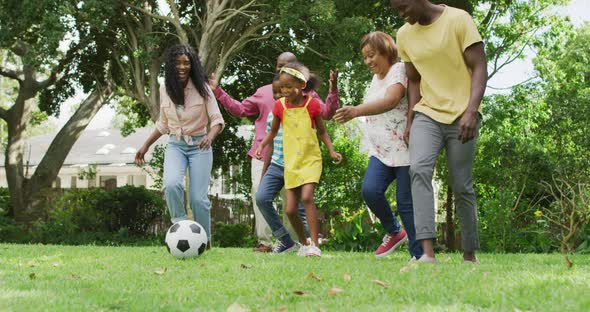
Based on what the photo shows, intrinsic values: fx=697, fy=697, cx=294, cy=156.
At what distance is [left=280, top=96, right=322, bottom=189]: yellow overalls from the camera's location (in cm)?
658

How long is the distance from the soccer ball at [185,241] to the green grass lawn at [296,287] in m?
0.64

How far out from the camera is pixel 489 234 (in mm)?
11219

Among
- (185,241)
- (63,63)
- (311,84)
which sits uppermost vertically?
(63,63)

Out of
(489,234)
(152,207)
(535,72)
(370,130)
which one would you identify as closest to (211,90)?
(370,130)

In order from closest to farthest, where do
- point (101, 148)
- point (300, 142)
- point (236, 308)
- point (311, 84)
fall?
point (236, 308) < point (300, 142) < point (311, 84) < point (101, 148)

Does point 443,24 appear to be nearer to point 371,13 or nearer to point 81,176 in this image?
point 371,13

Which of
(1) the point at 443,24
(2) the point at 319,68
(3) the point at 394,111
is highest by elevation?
(2) the point at 319,68

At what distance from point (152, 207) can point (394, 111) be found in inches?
499

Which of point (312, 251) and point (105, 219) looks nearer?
point (312, 251)

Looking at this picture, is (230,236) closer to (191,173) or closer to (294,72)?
(191,173)

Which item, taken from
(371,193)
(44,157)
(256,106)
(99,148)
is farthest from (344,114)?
(99,148)

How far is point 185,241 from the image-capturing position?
19.7 ft

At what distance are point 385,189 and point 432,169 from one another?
88 centimetres

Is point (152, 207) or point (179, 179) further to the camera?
point (152, 207)
